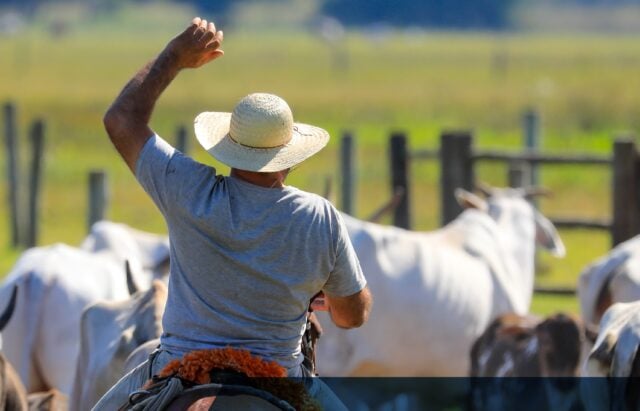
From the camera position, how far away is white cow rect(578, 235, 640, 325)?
9.73m

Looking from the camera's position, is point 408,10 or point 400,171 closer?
point 400,171

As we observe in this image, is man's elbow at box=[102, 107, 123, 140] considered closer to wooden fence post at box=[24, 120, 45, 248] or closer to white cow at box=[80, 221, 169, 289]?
white cow at box=[80, 221, 169, 289]

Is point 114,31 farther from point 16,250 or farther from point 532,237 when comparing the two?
point 532,237

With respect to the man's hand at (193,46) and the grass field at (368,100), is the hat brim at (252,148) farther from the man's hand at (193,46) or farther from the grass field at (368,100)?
the grass field at (368,100)

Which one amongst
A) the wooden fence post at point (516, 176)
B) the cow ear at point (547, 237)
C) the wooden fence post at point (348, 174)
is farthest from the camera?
the wooden fence post at point (348, 174)

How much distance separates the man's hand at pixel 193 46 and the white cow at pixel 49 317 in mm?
4089

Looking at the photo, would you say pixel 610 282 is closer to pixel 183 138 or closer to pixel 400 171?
pixel 400 171

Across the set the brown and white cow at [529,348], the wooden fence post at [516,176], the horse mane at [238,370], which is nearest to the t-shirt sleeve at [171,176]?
the horse mane at [238,370]

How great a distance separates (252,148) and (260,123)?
3.5 inches

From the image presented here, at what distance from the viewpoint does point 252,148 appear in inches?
203

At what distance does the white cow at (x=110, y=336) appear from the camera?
7.46 metres

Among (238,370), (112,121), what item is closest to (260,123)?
(112,121)

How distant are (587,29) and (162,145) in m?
119

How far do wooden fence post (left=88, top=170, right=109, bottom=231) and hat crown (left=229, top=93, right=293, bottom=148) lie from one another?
9.97 meters
